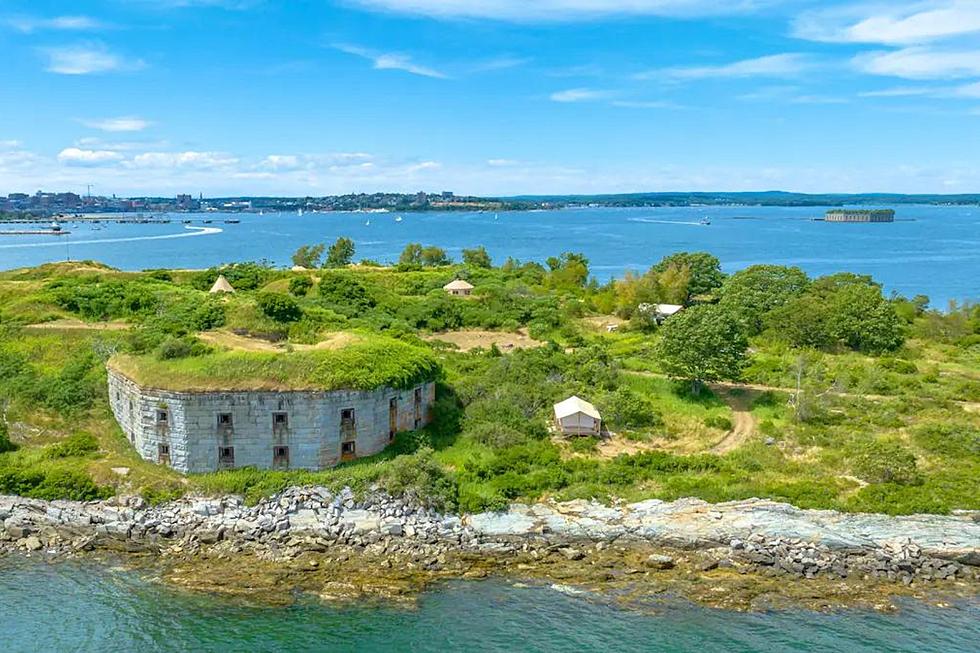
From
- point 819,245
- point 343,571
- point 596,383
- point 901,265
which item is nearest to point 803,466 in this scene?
point 596,383

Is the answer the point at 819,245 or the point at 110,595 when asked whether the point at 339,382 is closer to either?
the point at 110,595

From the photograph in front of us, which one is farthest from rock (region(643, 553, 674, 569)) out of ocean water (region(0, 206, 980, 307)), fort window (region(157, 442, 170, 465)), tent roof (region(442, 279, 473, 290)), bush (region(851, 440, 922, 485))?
ocean water (region(0, 206, 980, 307))

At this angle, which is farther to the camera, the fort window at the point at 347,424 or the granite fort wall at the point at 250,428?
the fort window at the point at 347,424

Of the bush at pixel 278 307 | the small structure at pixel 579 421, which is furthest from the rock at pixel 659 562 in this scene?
the bush at pixel 278 307

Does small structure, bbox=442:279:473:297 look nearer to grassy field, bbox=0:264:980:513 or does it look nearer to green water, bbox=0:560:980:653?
grassy field, bbox=0:264:980:513

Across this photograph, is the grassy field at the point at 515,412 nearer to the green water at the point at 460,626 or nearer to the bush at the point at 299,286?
the green water at the point at 460,626

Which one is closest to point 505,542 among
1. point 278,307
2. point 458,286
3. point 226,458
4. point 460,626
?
point 460,626

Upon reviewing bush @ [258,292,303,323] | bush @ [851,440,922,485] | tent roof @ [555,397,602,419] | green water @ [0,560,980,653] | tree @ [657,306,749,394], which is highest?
bush @ [258,292,303,323]
